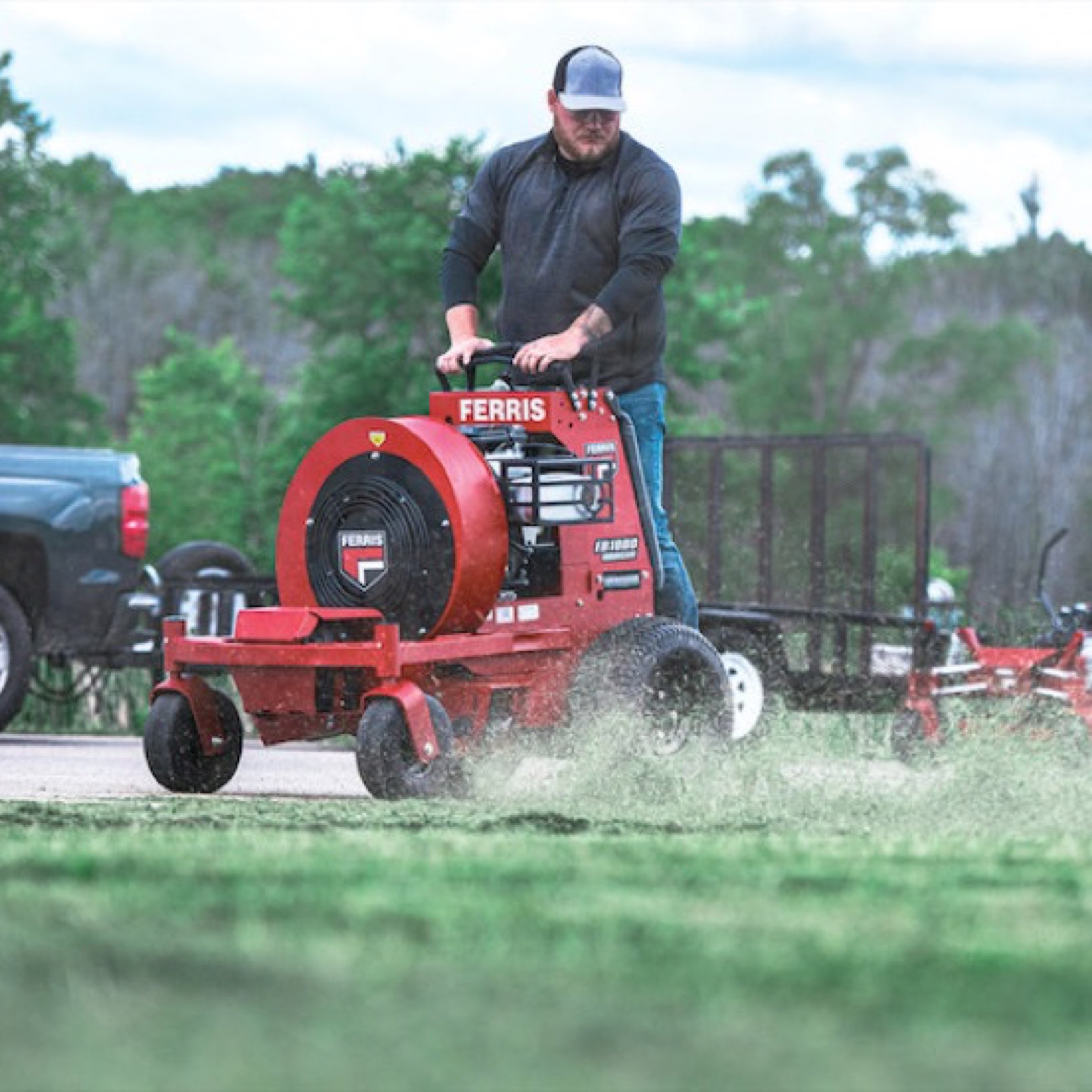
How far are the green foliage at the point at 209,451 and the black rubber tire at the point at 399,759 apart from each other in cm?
3870

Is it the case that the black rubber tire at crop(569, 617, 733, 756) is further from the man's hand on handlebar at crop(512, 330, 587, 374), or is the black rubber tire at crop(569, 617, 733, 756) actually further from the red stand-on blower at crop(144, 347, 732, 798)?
the man's hand on handlebar at crop(512, 330, 587, 374)

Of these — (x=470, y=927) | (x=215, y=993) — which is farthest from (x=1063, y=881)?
(x=215, y=993)

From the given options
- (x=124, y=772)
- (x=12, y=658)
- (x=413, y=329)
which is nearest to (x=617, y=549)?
(x=124, y=772)

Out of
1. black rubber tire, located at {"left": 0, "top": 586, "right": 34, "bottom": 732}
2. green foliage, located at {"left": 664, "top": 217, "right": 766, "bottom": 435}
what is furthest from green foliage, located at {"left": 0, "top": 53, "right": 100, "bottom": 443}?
black rubber tire, located at {"left": 0, "top": 586, "right": 34, "bottom": 732}

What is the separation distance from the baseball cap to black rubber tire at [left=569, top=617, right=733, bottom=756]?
1894 mm

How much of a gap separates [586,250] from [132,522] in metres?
5.53

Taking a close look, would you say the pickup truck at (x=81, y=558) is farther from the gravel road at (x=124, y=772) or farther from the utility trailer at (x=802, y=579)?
the utility trailer at (x=802, y=579)

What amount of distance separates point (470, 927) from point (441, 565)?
4.53 metres

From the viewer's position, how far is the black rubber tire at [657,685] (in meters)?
9.27

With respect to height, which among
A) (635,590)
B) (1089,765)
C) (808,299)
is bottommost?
(1089,765)

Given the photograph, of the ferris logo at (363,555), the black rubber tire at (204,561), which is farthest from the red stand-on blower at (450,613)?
the black rubber tire at (204,561)

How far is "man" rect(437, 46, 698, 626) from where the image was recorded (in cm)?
943

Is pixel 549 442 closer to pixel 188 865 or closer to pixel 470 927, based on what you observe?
pixel 188 865

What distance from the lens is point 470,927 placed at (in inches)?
173
